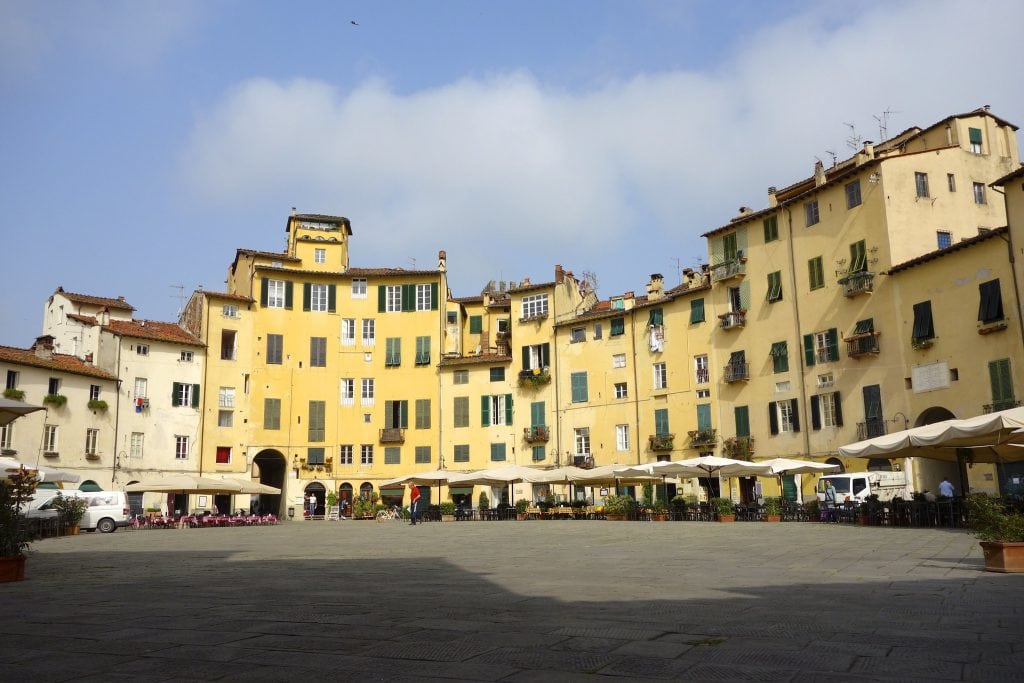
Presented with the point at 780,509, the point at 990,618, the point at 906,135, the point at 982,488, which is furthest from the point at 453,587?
the point at 906,135

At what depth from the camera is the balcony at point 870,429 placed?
1479 inches

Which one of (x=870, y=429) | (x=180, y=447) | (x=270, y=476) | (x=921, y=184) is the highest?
(x=921, y=184)

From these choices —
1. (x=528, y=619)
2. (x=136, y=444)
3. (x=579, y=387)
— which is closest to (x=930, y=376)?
(x=579, y=387)

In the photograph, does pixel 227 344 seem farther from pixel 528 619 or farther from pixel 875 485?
pixel 528 619

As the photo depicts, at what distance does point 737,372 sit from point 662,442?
6139 millimetres

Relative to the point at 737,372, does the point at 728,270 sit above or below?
above

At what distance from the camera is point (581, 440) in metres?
53.3

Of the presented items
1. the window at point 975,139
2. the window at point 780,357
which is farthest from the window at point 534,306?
the window at point 975,139

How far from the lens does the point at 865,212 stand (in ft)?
129

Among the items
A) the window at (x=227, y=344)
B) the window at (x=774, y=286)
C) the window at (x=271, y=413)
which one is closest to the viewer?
the window at (x=774, y=286)

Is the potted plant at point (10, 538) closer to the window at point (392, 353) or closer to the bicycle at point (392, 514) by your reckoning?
the bicycle at point (392, 514)

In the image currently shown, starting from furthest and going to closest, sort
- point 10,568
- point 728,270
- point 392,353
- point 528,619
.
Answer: point 392,353 < point 728,270 < point 10,568 < point 528,619

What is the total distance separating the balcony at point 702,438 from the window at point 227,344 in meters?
28.5

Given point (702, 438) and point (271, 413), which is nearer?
point (702, 438)
